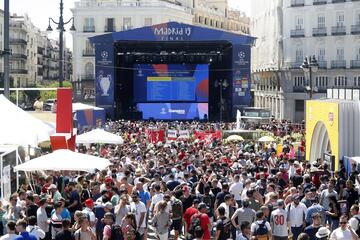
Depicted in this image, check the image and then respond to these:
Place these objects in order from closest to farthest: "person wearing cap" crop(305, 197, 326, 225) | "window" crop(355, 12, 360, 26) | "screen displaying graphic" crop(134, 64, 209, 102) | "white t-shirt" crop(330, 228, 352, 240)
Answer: "white t-shirt" crop(330, 228, 352, 240) < "person wearing cap" crop(305, 197, 326, 225) < "screen displaying graphic" crop(134, 64, 209, 102) < "window" crop(355, 12, 360, 26)

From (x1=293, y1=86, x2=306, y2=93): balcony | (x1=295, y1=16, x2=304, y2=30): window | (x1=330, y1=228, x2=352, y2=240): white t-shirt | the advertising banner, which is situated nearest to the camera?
(x1=330, y1=228, x2=352, y2=240): white t-shirt

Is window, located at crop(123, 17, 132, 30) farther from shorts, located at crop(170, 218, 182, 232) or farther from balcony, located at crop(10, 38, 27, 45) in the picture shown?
shorts, located at crop(170, 218, 182, 232)

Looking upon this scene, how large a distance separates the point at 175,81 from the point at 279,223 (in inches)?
1714

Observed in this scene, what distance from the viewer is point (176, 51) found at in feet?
191

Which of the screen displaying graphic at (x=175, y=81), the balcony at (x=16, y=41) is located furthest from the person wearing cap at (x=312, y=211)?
the balcony at (x=16, y=41)

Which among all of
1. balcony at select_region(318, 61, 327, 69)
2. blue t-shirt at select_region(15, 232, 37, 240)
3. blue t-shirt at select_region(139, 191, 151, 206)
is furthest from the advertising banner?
balcony at select_region(318, 61, 327, 69)

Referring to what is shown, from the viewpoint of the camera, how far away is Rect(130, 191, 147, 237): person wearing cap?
15.9 metres

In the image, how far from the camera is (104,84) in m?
58.1

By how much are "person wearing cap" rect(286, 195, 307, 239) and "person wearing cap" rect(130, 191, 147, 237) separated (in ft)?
8.90

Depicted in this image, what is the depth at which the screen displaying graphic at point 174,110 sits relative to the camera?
58.6m

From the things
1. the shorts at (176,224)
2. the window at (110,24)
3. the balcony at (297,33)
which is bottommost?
the shorts at (176,224)

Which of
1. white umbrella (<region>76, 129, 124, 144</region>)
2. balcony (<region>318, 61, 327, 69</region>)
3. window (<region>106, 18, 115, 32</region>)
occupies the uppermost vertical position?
window (<region>106, 18, 115, 32</region>)

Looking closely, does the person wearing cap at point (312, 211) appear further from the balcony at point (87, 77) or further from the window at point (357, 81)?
the balcony at point (87, 77)

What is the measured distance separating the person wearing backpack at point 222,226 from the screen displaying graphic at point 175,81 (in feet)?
144
